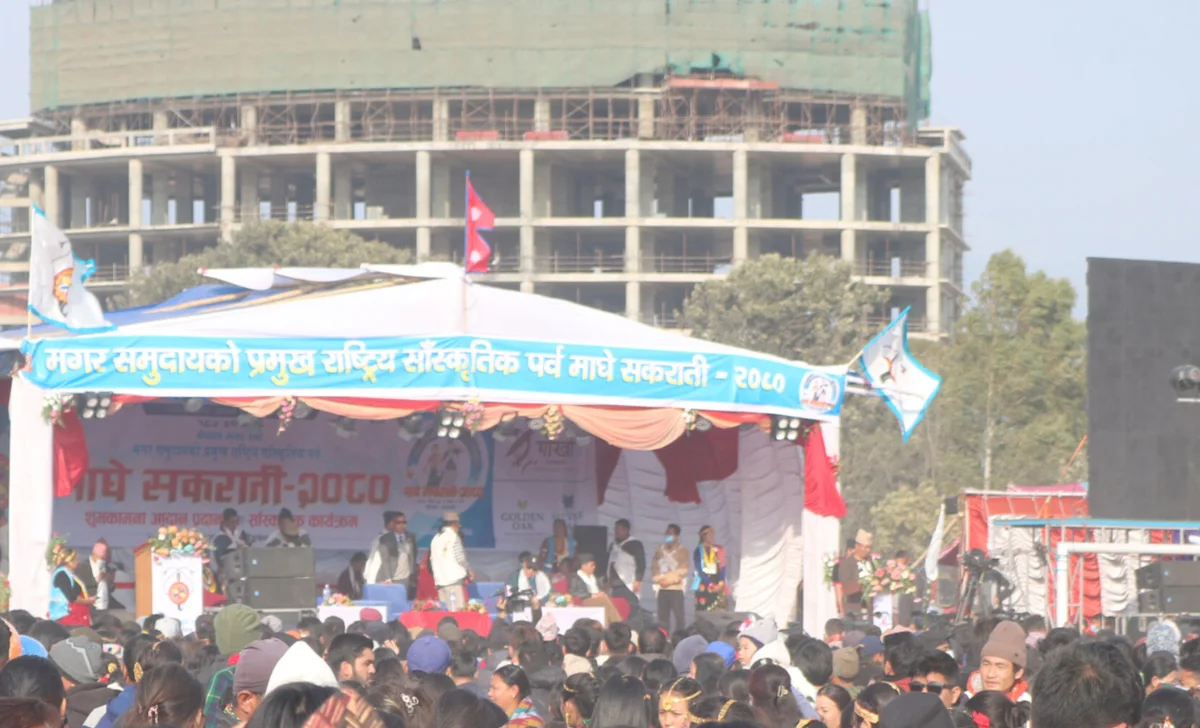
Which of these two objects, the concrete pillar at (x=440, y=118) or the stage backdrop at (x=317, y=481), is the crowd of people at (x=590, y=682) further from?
the concrete pillar at (x=440, y=118)

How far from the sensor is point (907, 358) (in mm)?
21859

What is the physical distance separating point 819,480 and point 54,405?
841 centimetres

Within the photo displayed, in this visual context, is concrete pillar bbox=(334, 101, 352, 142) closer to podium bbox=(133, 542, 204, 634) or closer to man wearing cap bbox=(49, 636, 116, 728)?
podium bbox=(133, 542, 204, 634)

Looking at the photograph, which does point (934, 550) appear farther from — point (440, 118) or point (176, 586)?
point (440, 118)

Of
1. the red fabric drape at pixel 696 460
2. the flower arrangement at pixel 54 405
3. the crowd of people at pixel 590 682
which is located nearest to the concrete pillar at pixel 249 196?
the red fabric drape at pixel 696 460

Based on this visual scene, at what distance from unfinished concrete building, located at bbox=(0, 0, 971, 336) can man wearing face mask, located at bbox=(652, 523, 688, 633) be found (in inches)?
2045

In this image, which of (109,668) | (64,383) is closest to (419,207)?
(64,383)

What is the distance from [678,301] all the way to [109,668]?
66.9m

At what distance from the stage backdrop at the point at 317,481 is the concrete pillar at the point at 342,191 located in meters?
52.3

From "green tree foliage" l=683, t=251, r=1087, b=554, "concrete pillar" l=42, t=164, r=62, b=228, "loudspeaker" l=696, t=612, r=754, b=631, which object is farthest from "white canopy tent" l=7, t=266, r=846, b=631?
"concrete pillar" l=42, t=164, r=62, b=228

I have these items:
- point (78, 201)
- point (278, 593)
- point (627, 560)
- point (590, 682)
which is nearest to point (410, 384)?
point (278, 593)

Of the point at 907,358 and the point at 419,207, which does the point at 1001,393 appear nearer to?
the point at 907,358

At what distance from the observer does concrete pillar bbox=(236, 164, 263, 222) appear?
75500mm

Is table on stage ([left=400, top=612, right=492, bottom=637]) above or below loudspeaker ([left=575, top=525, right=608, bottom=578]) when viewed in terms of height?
below
